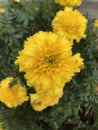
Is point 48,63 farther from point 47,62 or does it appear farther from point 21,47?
point 21,47

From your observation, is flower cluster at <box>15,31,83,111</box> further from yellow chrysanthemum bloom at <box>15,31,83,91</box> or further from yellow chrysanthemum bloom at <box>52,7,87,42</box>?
yellow chrysanthemum bloom at <box>52,7,87,42</box>

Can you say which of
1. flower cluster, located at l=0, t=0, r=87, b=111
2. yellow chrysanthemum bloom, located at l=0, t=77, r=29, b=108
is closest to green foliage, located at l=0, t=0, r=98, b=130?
yellow chrysanthemum bloom, located at l=0, t=77, r=29, b=108

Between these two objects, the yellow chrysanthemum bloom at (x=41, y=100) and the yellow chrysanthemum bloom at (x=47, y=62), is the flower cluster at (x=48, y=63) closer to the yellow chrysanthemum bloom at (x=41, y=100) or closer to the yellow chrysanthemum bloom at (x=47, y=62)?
the yellow chrysanthemum bloom at (x=47, y=62)

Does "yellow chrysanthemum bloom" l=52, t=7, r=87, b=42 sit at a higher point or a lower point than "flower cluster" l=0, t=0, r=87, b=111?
higher

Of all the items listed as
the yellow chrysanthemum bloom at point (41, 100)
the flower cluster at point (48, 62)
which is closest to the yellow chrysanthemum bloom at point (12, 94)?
the yellow chrysanthemum bloom at point (41, 100)

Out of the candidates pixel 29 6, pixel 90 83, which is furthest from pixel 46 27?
pixel 90 83

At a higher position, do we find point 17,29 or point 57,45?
point 17,29

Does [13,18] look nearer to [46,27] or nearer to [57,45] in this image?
[46,27]

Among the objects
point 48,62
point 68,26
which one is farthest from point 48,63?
point 68,26
